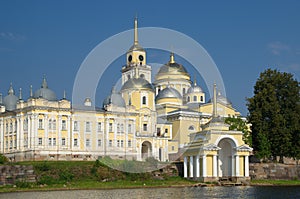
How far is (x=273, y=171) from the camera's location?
6450cm

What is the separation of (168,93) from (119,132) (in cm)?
2143

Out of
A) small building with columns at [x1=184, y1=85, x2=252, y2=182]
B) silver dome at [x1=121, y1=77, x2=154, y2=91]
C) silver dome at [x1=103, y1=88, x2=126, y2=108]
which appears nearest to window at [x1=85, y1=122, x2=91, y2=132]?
silver dome at [x1=103, y1=88, x2=126, y2=108]

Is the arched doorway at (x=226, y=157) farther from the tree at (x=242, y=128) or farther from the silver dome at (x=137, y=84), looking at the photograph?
the silver dome at (x=137, y=84)

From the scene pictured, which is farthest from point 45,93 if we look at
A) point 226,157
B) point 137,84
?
point 226,157

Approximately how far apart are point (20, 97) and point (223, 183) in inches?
1146

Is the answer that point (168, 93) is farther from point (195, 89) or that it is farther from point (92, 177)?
point (92, 177)

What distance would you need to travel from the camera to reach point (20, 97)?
243 ft

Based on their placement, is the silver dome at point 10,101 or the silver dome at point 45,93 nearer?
the silver dome at point 45,93

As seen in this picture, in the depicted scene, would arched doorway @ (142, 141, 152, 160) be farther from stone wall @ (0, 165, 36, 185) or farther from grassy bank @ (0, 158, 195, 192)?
stone wall @ (0, 165, 36, 185)

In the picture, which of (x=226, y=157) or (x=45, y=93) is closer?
(x=226, y=157)

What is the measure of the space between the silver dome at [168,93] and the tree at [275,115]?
26.0 meters

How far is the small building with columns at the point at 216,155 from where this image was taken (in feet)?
196

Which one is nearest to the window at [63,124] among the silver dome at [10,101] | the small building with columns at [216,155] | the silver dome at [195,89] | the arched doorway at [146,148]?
the silver dome at [10,101]

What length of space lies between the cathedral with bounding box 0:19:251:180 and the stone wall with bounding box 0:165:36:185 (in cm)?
1262
